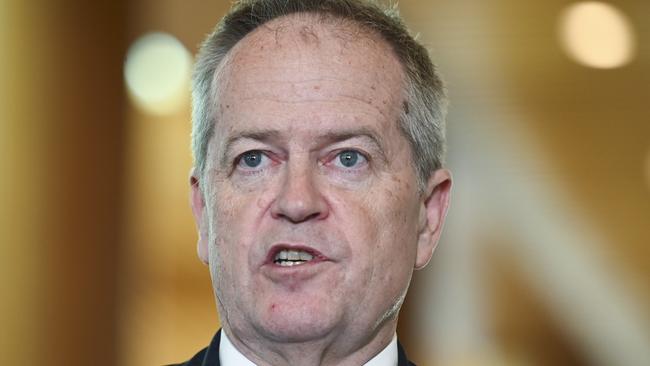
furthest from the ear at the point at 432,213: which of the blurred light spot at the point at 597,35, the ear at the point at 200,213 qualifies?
the blurred light spot at the point at 597,35

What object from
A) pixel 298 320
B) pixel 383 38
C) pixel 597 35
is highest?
pixel 383 38

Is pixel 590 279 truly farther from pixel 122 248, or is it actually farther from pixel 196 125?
pixel 196 125

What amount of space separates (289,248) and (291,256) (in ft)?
0.05

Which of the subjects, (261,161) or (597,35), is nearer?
(261,161)

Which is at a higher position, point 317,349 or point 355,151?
point 355,151

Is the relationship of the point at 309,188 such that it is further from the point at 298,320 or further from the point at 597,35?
the point at 597,35

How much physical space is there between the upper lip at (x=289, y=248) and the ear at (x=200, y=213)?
0.22 meters

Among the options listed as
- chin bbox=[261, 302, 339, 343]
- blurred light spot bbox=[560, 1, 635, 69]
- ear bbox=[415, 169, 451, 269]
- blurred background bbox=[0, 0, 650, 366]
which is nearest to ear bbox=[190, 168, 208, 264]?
chin bbox=[261, 302, 339, 343]

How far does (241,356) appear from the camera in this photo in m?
1.82

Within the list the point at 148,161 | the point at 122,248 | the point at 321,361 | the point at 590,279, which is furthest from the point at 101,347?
the point at 321,361

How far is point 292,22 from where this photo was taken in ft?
6.10

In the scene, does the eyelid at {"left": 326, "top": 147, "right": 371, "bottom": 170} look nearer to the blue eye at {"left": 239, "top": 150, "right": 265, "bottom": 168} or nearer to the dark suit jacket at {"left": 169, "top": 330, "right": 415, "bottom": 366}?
the blue eye at {"left": 239, "top": 150, "right": 265, "bottom": 168}

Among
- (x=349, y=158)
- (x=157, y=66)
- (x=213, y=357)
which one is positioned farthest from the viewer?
(x=157, y=66)

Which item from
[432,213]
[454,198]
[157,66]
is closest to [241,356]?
[432,213]
